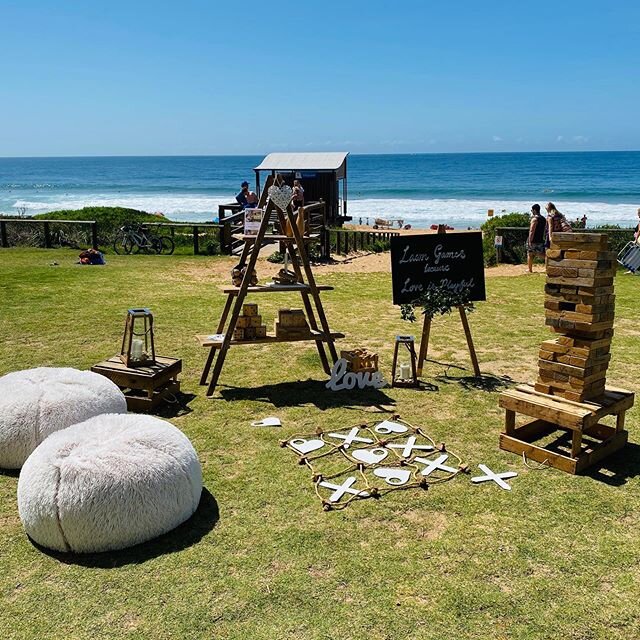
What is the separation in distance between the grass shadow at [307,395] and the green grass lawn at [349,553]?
1.2 inches

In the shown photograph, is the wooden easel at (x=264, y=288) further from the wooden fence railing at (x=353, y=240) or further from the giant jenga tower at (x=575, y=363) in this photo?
the wooden fence railing at (x=353, y=240)

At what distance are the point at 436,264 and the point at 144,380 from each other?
136 inches

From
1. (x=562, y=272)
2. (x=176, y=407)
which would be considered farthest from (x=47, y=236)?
(x=562, y=272)

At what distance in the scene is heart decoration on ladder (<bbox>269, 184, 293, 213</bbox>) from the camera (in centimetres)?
661

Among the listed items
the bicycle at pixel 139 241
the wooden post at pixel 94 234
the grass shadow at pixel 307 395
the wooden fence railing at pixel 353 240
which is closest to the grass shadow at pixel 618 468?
the grass shadow at pixel 307 395

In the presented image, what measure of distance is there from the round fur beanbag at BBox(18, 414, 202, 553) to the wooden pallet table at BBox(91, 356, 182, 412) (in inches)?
74.0

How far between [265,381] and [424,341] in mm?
1819

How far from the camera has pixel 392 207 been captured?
5719 cm

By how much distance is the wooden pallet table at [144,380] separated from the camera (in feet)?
20.0

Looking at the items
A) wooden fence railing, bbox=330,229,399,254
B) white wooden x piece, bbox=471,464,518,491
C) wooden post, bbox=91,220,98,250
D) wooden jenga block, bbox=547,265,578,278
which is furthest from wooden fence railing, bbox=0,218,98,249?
white wooden x piece, bbox=471,464,518,491

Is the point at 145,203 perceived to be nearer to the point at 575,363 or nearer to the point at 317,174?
the point at 317,174

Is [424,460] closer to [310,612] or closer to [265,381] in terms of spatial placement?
[310,612]

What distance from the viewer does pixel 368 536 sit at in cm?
405

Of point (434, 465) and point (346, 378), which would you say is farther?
point (346, 378)
